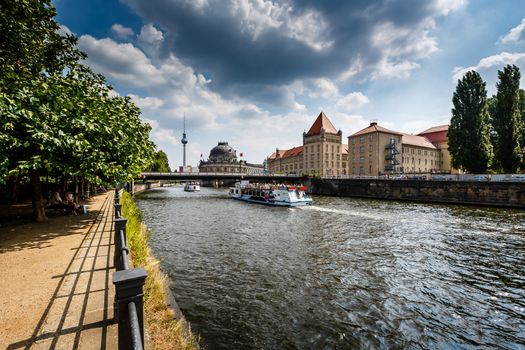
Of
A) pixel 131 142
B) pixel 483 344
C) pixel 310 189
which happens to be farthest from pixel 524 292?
pixel 310 189

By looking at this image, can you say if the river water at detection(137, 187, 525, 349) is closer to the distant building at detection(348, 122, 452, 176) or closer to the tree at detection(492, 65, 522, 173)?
the tree at detection(492, 65, 522, 173)

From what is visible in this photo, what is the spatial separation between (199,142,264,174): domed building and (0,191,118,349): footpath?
15506 centimetres

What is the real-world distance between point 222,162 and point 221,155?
17.2 feet

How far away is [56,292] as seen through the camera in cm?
598

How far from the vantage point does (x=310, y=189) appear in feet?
229

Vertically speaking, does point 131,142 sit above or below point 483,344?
above

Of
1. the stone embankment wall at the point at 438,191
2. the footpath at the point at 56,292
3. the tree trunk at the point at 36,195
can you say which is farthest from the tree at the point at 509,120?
the tree trunk at the point at 36,195

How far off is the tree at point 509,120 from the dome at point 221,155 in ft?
472

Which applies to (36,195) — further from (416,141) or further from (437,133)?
(437,133)

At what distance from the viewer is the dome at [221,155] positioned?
17162 cm

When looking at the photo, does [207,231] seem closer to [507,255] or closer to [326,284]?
[326,284]

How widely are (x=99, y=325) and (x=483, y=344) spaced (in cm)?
952

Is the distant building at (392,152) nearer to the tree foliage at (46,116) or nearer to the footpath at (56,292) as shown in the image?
the tree foliage at (46,116)

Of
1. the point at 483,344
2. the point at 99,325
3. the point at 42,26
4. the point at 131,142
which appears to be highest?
the point at 42,26
